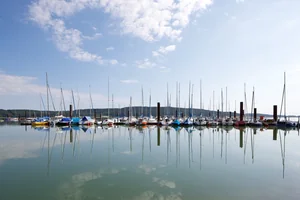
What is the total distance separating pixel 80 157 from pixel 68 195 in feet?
28.1

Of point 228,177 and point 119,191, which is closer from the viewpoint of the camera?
point 119,191

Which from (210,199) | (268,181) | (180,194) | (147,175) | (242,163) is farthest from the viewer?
(242,163)

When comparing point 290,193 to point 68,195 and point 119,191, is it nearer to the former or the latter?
point 119,191

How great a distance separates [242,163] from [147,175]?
765 cm

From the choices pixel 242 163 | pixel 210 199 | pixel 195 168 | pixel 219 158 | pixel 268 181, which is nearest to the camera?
pixel 210 199

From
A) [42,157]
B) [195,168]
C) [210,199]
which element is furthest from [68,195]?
[42,157]

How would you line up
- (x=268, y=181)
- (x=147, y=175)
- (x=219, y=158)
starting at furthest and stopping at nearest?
1. (x=219, y=158)
2. (x=147, y=175)
3. (x=268, y=181)

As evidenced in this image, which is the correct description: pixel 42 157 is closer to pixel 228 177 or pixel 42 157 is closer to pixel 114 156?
pixel 114 156

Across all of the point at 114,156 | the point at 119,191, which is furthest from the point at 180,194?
the point at 114,156

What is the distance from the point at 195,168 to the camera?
1353 cm

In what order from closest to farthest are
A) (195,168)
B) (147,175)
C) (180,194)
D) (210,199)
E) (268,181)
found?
(210,199)
(180,194)
(268,181)
(147,175)
(195,168)

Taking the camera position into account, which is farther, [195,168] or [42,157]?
[42,157]

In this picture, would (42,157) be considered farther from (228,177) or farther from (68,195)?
(228,177)

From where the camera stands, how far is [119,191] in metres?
9.34
